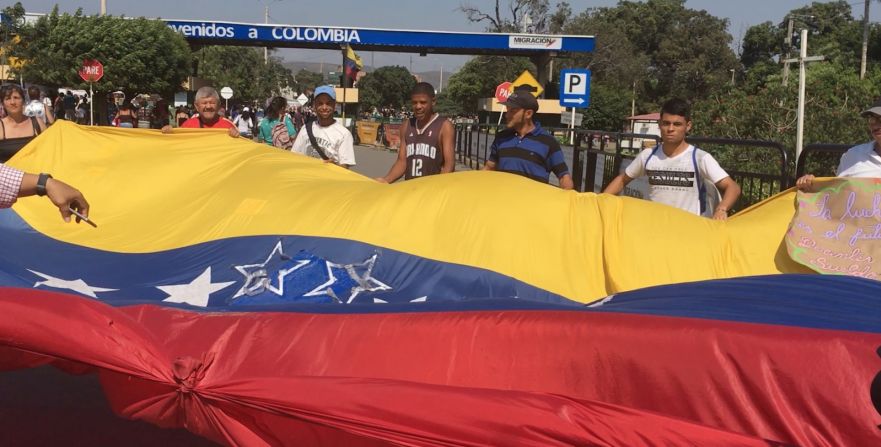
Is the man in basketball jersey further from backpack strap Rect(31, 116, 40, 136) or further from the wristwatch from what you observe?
backpack strap Rect(31, 116, 40, 136)

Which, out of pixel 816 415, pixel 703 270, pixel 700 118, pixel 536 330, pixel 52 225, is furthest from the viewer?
pixel 700 118

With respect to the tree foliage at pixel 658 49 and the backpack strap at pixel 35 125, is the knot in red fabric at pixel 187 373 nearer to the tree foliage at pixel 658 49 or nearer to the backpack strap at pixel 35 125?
the backpack strap at pixel 35 125

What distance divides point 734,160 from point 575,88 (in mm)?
5781

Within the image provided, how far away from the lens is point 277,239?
4.48 metres

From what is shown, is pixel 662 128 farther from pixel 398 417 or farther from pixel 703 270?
pixel 398 417

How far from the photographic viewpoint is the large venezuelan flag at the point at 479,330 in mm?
2414

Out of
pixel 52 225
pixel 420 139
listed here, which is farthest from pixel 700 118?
pixel 52 225

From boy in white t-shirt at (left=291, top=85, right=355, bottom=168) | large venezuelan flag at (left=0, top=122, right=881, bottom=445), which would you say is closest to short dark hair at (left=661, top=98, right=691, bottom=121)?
large venezuelan flag at (left=0, top=122, right=881, bottom=445)

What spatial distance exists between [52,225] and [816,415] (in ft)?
16.4

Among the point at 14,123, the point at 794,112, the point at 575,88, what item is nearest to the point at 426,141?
the point at 14,123

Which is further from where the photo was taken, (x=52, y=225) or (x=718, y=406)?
(x=52, y=225)

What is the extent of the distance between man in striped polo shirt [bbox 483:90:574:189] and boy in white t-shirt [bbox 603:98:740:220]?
762 millimetres

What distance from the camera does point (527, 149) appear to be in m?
5.83

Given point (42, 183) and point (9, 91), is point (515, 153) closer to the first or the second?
point (42, 183)
